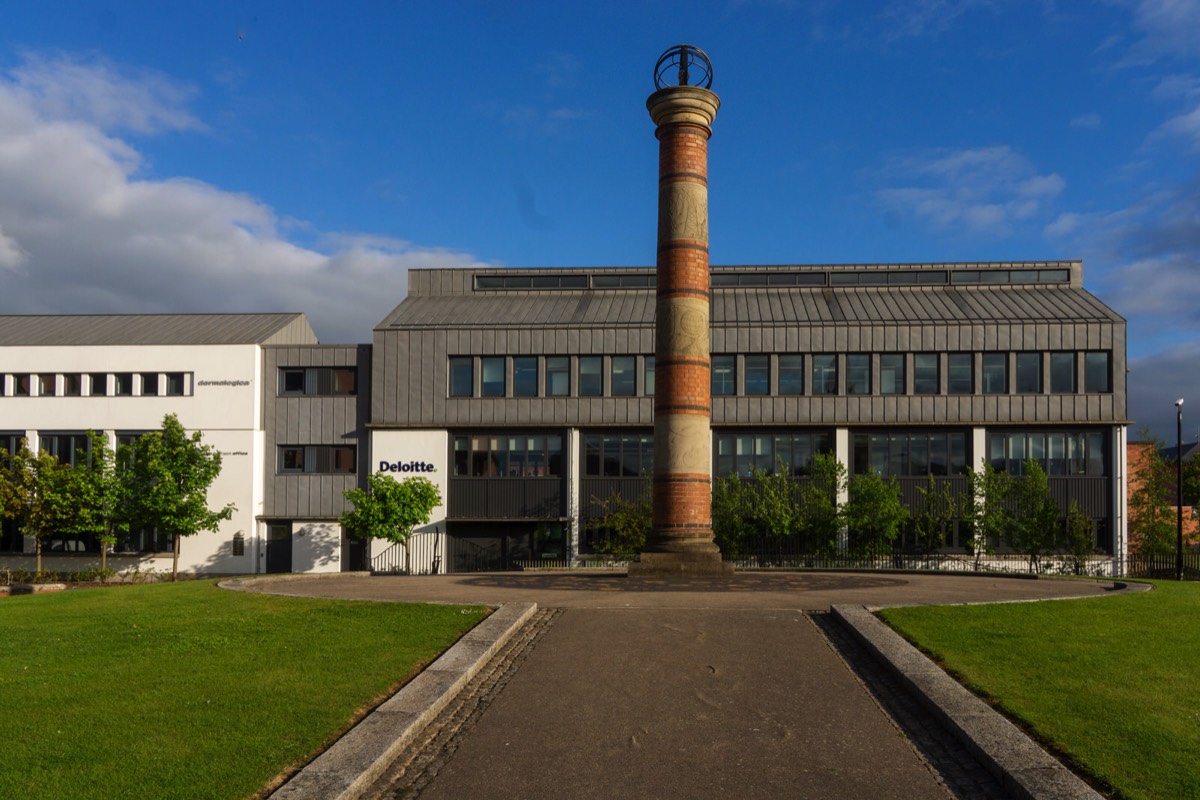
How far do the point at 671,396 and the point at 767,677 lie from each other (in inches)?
600

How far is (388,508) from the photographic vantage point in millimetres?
42688

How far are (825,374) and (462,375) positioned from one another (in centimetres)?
1630

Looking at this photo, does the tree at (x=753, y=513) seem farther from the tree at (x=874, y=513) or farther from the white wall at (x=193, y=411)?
the white wall at (x=193, y=411)

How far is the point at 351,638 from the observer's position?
14477mm

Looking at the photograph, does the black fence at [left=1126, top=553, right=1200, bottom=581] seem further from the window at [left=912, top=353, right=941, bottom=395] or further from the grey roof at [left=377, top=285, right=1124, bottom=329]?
the window at [left=912, top=353, right=941, bottom=395]

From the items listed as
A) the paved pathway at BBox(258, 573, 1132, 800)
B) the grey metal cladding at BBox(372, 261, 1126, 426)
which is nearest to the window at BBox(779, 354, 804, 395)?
the grey metal cladding at BBox(372, 261, 1126, 426)

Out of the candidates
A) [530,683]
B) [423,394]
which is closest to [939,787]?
[530,683]

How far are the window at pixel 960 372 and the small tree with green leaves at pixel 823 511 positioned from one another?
6.45 m

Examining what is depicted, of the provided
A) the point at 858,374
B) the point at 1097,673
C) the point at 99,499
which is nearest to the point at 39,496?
the point at 99,499

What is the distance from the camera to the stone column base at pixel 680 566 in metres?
26.5

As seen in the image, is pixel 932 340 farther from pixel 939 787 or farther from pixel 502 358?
pixel 939 787

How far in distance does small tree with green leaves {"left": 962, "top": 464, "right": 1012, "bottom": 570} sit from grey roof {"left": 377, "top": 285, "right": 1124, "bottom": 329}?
7.18m

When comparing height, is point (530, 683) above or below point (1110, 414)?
below

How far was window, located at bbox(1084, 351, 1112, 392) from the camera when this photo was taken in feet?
149
